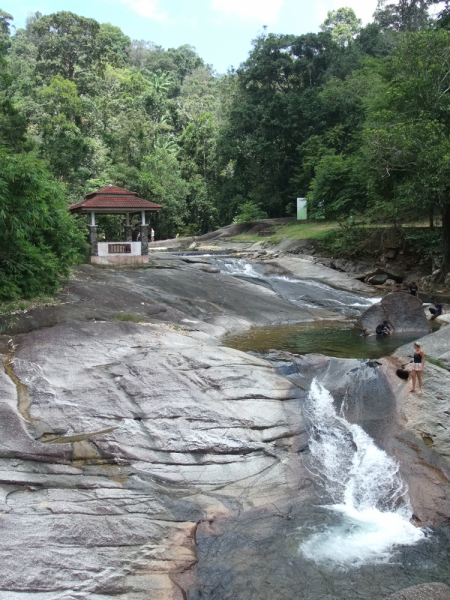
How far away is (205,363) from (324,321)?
8657mm

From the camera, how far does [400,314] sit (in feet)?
52.5

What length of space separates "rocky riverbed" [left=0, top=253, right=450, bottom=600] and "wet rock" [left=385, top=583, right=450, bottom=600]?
36.0 inches

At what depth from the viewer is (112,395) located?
931 cm

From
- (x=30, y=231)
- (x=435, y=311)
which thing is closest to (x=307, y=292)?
(x=435, y=311)

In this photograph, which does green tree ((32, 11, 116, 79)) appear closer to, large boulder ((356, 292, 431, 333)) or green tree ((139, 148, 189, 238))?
green tree ((139, 148, 189, 238))

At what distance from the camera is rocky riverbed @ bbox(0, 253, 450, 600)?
19.5 ft

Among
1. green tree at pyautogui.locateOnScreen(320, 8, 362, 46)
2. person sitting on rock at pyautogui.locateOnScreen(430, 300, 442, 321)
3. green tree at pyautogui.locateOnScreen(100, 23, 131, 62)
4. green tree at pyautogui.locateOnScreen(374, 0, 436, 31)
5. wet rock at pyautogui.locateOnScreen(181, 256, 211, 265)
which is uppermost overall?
green tree at pyautogui.locateOnScreen(100, 23, 131, 62)

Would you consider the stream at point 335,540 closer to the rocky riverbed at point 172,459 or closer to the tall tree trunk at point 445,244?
the rocky riverbed at point 172,459

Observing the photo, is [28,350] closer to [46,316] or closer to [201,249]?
[46,316]

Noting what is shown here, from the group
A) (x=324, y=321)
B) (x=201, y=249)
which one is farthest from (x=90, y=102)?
(x=324, y=321)

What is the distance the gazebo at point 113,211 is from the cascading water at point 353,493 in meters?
15.6

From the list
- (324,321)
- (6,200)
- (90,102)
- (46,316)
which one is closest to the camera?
(6,200)

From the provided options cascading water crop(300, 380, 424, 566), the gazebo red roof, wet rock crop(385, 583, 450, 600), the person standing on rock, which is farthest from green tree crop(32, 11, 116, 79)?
wet rock crop(385, 583, 450, 600)

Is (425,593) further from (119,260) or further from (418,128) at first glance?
(119,260)
